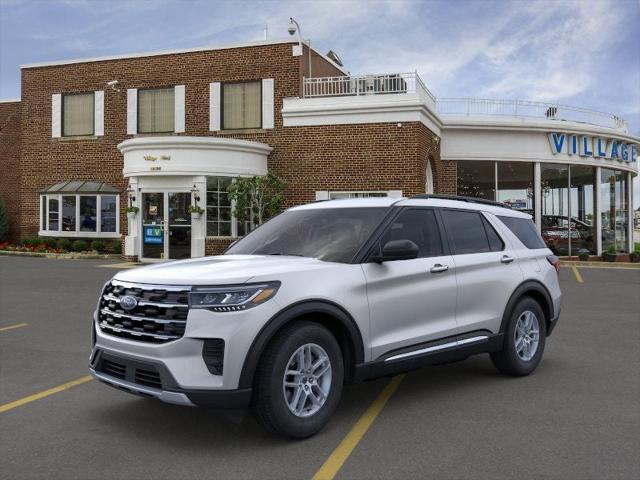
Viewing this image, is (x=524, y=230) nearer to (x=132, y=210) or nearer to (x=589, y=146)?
(x=132, y=210)

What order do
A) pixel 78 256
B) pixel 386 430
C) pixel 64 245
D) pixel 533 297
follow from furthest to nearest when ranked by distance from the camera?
pixel 64 245 < pixel 78 256 < pixel 533 297 < pixel 386 430

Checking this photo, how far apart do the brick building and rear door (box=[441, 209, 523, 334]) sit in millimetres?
13896

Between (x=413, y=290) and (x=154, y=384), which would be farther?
(x=413, y=290)

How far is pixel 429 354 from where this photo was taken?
5.17 metres

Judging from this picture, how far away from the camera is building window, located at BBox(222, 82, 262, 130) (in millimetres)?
22500

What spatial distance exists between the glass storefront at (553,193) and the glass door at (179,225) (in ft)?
35.0

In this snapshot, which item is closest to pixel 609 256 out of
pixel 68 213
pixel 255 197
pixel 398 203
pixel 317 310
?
pixel 255 197

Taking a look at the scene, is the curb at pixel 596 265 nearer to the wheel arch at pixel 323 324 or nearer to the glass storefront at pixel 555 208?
the glass storefront at pixel 555 208

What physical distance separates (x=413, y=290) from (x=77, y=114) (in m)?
23.4

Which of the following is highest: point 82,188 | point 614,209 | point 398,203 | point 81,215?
point 82,188

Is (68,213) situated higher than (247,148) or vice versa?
(247,148)

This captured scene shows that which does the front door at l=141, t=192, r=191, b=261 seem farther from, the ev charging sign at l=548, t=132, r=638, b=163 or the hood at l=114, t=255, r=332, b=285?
the hood at l=114, t=255, r=332, b=285

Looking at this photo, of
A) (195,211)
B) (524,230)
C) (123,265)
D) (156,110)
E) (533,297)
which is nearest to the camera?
(533,297)

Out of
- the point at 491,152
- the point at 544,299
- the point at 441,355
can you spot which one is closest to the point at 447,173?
the point at 491,152
